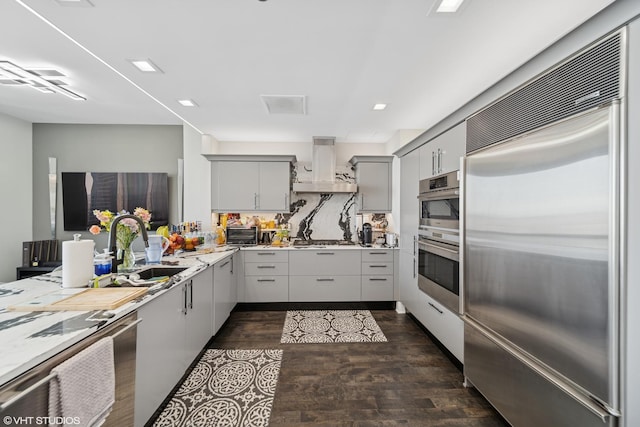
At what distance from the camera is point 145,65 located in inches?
86.9

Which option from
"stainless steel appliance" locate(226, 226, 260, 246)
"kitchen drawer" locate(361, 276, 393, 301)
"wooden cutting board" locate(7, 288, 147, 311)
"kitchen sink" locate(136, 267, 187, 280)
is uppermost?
"stainless steel appliance" locate(226, 226, 260, 246)

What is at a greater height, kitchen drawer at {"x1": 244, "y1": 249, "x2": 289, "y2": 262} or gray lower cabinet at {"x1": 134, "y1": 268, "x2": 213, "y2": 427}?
kitchen drawer at {"x1": 244, "y1": 249, "x2": 289, "y2": 262}

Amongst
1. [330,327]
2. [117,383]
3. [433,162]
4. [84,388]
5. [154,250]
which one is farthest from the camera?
[330,327]

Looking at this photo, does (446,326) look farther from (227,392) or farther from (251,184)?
(251,184)

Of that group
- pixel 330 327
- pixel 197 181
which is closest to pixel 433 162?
pixel 330 327

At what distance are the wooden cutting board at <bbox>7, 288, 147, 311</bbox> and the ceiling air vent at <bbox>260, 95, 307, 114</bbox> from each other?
6.99ft

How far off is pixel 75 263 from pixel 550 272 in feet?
8.42

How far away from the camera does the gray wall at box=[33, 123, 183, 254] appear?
4.14 metres

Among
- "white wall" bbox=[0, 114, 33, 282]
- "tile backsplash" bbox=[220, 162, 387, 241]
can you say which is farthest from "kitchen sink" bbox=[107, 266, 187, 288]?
"white wall" bbox=[0, 114, 33, 282]

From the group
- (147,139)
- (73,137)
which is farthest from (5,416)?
(73,137)

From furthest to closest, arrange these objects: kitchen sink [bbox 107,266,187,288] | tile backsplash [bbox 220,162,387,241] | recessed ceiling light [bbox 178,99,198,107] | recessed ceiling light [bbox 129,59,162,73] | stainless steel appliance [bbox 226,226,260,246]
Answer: tile backsplash [bbox 220,162,387,241] → stainless steel appliance [bbox 226,226,260,246] → recessed ceiling light [bbox 178,99,198,107] → recessed ceiling light [bbox 129,59,162,73] → kitchen sink [bbox 107,266,187,288]

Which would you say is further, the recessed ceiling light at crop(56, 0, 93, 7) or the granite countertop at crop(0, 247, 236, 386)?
the recessed ceiling light at crop(56, 0, 93, 7)

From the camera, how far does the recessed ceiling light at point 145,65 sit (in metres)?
2.14

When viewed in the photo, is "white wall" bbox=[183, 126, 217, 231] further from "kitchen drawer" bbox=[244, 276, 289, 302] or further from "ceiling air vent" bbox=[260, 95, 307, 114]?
"ceiling air vent" bbox=[260, 95, 307, 114]
